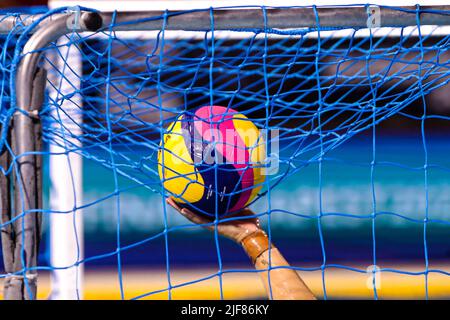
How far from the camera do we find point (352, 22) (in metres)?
1.35

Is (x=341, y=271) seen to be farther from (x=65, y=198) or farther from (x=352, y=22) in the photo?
(x=352, y=22)

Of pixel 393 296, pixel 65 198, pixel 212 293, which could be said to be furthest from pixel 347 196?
pixel 65 198

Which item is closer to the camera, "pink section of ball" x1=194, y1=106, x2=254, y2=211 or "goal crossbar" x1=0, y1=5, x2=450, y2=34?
"goal crossbar" x1=0, y1=5, x2=450, y2=34

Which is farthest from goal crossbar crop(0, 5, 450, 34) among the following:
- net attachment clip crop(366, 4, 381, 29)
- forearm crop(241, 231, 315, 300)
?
forearm crop(241, 231, 315, 300)

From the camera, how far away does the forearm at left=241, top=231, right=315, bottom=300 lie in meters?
1.36

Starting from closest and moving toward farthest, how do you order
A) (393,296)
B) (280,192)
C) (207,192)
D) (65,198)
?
(207,192)
(65,198)
(393,296)
(280,192)

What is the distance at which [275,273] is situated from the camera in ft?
4.62

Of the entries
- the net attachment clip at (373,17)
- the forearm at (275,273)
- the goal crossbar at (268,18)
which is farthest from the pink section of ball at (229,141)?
the net attachment clip at (373,17)

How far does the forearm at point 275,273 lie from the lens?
1.36 meters

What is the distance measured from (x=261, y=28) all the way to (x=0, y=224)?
0.70 m

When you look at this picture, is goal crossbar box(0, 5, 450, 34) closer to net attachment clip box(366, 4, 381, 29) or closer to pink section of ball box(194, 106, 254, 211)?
net attachment clip box(366, 4, 381, 29)

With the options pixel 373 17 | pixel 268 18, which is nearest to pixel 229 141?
pixel 268 18

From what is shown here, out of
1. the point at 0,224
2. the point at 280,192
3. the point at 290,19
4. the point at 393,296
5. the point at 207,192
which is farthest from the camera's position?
the point at 280,192

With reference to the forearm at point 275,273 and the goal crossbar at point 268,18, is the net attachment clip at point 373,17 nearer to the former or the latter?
the goal crossbar at point 268,18
